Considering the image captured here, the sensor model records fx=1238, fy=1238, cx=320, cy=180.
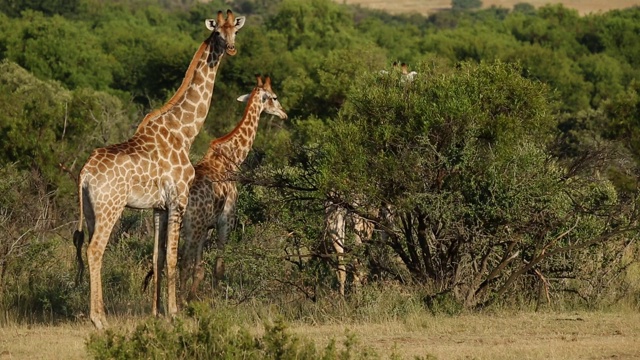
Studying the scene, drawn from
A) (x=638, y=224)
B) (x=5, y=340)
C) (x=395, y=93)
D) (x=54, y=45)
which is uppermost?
(x=54, y=45)

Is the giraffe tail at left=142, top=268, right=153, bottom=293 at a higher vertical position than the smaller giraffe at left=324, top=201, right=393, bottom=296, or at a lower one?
lower

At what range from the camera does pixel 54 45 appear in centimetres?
3756

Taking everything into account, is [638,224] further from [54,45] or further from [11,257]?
[54,45]

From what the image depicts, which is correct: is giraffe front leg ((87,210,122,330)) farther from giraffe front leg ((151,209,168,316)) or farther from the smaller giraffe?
the smaller giraffe

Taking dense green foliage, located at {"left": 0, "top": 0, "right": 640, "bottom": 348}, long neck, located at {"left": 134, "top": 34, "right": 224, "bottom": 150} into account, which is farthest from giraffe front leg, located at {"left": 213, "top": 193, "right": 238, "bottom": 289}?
long neck, located at {"left": 134, "top": 34, "right": 224, "bottom": 150}

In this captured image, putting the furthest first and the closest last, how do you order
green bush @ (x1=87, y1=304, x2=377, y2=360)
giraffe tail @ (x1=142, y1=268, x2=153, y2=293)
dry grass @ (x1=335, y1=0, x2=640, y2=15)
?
dry grass @ (x1=335, y1=0, x2=640, y2=15)
giraffe tail @ (x1=142, y1=268, x2=153, y2=293)
green bush @ (x1=87, y1=304, x2=377, y2=360)

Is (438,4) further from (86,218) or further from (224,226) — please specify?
(86,218)

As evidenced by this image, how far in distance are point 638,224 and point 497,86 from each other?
1.85 metres

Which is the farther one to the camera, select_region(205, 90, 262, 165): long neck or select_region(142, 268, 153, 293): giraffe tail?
select_region(205, 90, 262, 165): long neck

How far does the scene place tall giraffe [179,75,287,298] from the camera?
11648 millimetres

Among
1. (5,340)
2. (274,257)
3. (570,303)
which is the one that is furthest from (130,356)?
(570,303)

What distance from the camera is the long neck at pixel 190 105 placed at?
11281mm

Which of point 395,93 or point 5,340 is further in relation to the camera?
point 395,93

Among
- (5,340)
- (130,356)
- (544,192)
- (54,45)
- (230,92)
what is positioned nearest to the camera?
(130,356)
